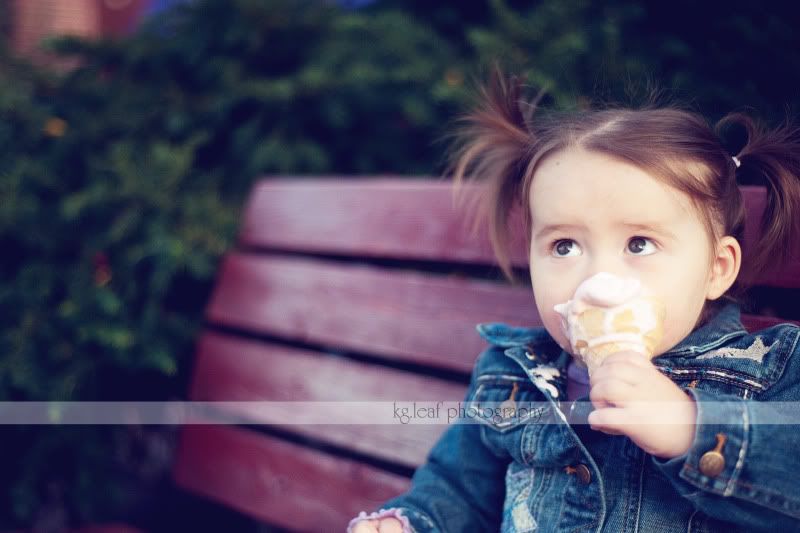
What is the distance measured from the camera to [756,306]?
4.40ft

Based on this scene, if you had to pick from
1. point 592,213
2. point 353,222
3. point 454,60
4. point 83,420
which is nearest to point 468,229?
point 353,222

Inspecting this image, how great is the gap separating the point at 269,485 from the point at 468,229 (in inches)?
35.6

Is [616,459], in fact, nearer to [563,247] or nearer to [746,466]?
[746,466]

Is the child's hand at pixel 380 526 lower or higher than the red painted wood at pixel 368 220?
lower

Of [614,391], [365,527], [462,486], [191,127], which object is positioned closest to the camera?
[614,391]

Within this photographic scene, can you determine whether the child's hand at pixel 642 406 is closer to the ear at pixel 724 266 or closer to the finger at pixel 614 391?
the finger at pixel 614 391

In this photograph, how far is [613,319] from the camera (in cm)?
96

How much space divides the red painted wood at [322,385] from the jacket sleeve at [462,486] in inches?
8.9

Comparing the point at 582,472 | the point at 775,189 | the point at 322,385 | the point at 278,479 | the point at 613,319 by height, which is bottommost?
the point at 278,479

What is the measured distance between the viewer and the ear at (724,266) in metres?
1.09

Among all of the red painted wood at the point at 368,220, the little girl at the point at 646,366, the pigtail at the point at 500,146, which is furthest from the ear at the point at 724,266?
the red painted wood at the point at 368,220

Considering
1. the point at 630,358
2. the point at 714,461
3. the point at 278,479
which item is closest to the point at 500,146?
the point at 630,358

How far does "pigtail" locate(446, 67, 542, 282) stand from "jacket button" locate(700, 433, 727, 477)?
53cm

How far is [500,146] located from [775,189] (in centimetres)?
50
